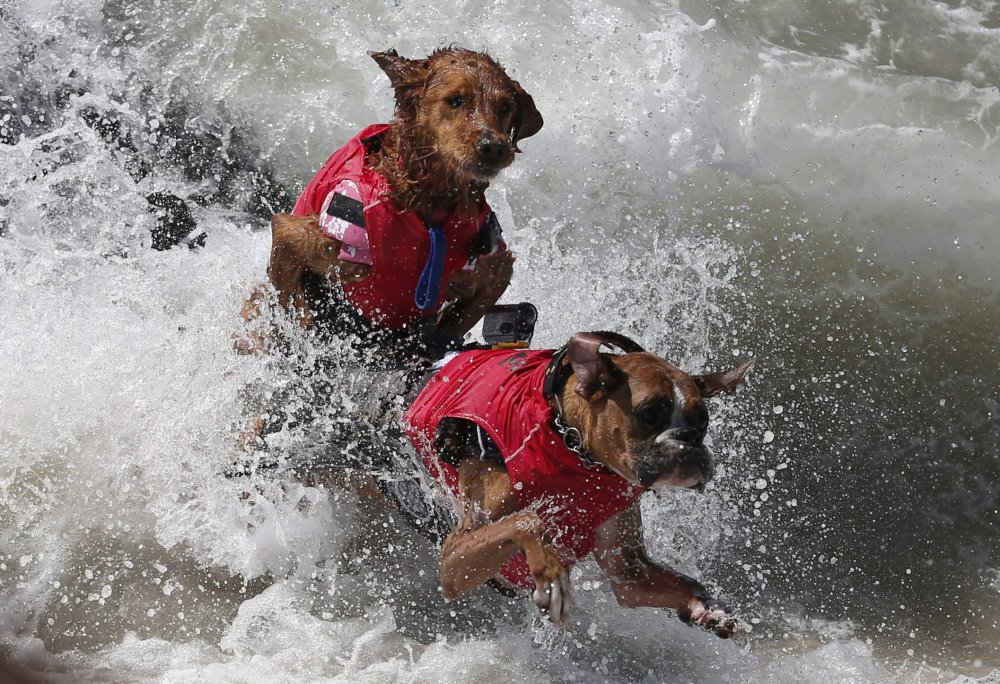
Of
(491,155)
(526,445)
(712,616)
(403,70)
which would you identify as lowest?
(712,616)

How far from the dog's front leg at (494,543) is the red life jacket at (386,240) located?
110 centimetres

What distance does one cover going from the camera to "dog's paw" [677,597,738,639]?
491cm


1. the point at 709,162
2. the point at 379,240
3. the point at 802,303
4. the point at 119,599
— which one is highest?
the point at 379,240

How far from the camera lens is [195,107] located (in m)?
9.53

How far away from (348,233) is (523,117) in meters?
1.05

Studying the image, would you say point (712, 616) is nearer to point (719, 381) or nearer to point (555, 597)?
point (555, 597)

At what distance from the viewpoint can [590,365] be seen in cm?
445

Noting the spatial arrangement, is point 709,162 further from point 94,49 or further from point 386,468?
point 94,49

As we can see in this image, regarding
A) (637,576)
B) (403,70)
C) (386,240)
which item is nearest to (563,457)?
(637,576)

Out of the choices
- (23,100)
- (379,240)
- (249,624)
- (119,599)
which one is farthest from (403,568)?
(23,100)

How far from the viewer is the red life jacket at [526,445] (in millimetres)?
4762

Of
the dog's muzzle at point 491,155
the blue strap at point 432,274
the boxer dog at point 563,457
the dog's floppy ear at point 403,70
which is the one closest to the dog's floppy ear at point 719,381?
the boxer dog at point 563,457

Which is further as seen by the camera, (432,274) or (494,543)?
(432,274)

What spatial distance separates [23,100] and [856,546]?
7.57m
